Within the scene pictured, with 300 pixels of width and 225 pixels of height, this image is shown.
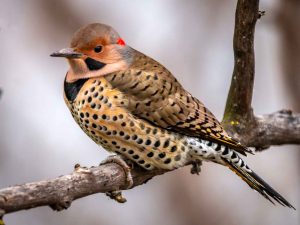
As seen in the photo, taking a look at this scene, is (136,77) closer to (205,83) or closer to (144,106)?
(144,106)

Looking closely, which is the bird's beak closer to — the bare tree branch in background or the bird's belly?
the bird's belly

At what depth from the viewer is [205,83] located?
5988 mm

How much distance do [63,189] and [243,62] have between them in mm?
1644

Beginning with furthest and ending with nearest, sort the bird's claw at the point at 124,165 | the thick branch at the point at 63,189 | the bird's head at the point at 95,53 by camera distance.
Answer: the bird's head at the point at 95,53 → the bird's claw at the point at 124,165 → the thick branch at the point at 63,189

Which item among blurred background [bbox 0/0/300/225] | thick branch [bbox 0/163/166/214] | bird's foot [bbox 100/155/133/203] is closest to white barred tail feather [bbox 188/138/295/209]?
bird's foot [bbox 100/155/133/203]

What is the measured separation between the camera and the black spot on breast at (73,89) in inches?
165

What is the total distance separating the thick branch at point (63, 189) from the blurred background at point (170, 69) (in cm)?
184

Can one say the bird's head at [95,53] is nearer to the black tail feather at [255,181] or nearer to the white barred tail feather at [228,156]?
the white barred tail feather at [228,156]

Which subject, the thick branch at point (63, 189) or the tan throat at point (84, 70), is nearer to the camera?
the thick branch at point (63, 189)

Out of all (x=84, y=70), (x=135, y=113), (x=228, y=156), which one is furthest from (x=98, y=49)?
(x=228, y=156)

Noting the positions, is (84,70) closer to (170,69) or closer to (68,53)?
(68,53)

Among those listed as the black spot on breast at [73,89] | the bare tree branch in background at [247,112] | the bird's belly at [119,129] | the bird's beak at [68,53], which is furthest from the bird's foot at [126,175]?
the bare tree branch in background at [247,112]

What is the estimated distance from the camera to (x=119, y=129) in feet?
13.3

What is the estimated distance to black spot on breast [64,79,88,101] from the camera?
13.8 feet
